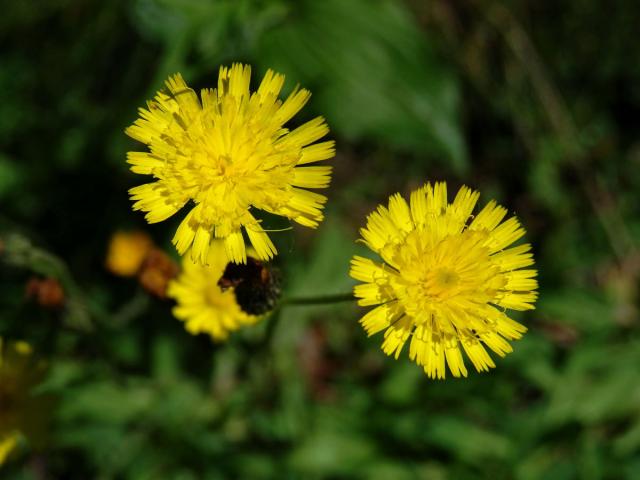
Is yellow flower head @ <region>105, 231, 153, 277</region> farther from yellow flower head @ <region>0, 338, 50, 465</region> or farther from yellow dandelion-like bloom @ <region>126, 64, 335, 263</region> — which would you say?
yellow dandelion-like bloom @ <region>126, 64, 335, 263</region>

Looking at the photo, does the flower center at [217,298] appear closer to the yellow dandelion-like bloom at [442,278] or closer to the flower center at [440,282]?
the yellow dandelion-like bloom at [442,278]

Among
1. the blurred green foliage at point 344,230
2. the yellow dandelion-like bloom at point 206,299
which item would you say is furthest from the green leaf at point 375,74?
the yellow dandelion-like bloom at point 206,299

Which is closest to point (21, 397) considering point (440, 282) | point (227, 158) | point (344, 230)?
point (227, 158)

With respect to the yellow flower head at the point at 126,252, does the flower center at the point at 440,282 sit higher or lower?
lower

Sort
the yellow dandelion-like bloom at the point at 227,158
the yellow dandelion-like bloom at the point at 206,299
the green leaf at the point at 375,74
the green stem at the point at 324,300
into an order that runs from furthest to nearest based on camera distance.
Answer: the green leaf at the point at 375,74, the yellow dandelion-like bloom at the point at 206,299, the yellow dandelion-like bloom at the point at 227,158, the green stem at the point at 324,300

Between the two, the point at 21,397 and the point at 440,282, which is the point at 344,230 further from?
the point at 21,397

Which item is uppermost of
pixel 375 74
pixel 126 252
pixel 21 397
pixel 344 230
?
pixel 375 74
